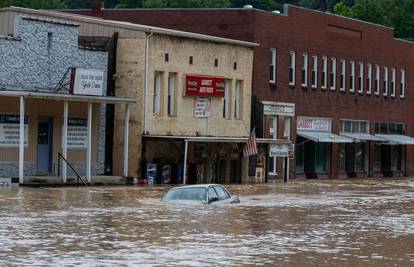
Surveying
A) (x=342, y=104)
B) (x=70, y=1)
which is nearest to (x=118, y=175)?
(x=342, y=104)

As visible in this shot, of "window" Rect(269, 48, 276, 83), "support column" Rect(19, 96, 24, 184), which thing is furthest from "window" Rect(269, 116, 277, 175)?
"support column" Rect(19, 96, 24, 184)

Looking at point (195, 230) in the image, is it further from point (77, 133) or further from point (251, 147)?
point (251, 147)

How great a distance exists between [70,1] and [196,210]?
98.9 metres

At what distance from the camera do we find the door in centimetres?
5062

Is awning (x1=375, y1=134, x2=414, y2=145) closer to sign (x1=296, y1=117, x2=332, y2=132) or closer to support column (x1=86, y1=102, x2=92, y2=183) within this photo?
sign (x1=296, y1=117, x2=332, y2=132)

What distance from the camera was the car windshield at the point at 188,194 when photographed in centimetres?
3712

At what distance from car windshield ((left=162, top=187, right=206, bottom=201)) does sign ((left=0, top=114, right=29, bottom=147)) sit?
12.6m

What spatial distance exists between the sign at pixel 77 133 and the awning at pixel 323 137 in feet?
69.1

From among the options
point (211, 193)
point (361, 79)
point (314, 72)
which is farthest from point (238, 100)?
point (211, 193)

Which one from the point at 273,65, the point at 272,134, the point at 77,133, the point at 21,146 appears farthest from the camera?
the point at 272,134

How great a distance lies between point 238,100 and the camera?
6228cm

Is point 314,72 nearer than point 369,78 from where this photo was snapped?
Yes

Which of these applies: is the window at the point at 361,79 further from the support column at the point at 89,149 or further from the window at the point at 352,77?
the support column at the point at 89,149

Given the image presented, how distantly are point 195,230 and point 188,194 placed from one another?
8844mm
